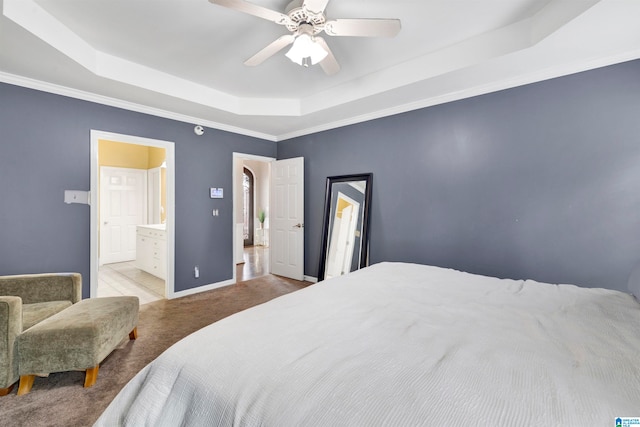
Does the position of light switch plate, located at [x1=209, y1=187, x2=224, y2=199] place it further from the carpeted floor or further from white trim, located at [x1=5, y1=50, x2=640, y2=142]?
the carpeted floor

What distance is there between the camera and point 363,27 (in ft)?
6.21

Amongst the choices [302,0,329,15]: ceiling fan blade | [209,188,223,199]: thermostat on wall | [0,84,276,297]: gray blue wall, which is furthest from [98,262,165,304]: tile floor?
[302,0,329,15]: ceiling fan blade

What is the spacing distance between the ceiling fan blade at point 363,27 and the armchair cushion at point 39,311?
300 centimetres

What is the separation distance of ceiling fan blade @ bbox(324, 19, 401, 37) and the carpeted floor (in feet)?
9.51

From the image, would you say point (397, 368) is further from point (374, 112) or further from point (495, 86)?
point (374, 112)

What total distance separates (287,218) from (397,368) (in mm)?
4029

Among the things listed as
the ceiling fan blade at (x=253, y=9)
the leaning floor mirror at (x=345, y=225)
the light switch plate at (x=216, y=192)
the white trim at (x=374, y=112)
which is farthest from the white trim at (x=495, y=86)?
the ceiling fan blade at (x=253, y=9)

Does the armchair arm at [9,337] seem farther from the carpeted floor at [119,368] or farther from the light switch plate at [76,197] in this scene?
the light switch plate at [76,197]

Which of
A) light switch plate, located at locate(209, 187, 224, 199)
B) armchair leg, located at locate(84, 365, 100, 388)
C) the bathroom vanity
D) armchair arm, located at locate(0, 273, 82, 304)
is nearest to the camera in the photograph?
armchair leg, located at locate(84, 365, 100, 388)

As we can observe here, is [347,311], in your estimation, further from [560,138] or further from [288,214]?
[288,214]

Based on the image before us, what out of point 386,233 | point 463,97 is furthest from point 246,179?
point 463,97

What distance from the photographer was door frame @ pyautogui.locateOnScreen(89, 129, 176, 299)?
3.12 m

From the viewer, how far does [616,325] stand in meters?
1.22

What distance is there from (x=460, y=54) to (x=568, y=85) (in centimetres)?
101
